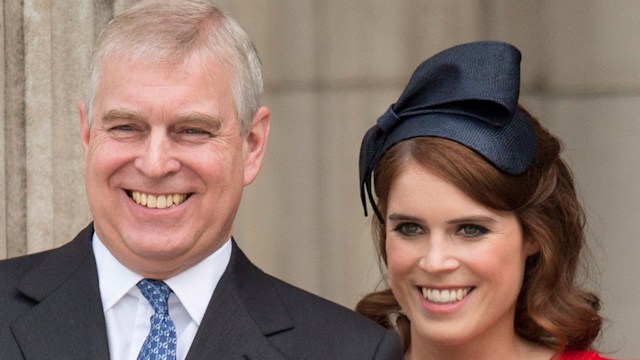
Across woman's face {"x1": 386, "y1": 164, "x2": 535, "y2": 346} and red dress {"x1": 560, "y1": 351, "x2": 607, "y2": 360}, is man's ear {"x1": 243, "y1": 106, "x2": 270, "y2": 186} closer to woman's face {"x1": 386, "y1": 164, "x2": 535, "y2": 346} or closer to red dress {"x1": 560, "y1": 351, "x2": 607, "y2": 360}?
→ woman's face {"x1": 386, "y1": 164, "x2": 535, "y2": 346}

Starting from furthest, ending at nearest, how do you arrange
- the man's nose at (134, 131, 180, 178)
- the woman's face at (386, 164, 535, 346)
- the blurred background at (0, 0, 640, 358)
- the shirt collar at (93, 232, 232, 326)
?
the blurred background at (0, 0, 640, 358)
the woman's face at (386, 164, 535, 346)
the shirt collar at (93, 232, 232, 326)
the man's nose at (134, 131, 180, 178)

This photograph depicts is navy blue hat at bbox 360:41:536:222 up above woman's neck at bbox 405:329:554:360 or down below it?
above

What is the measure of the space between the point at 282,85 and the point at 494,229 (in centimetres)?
163

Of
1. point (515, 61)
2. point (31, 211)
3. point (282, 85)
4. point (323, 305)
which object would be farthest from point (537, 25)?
point (323, 305)

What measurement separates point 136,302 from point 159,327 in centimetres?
9

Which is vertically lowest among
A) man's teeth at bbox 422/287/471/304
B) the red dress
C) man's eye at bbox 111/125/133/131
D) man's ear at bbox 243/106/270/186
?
the red dress

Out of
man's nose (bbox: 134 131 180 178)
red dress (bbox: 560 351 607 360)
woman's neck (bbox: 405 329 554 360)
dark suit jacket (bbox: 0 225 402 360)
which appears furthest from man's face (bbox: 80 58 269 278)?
red dress (bbox: 560 351 607 360)

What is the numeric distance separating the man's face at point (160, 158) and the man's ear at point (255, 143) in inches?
3.6

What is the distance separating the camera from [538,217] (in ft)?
13.2

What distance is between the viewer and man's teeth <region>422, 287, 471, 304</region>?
392 cm

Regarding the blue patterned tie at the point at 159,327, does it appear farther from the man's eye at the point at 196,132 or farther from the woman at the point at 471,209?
the woman at the point at 471,209

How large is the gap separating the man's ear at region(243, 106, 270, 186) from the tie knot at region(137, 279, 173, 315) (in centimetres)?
30

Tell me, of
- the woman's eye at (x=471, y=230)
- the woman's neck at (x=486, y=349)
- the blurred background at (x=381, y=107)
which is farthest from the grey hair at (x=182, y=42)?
the blurred background at (x=381, y=107)

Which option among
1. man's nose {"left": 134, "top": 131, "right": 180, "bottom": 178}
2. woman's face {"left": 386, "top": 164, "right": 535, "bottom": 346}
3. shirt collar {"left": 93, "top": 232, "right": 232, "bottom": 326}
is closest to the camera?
man's nose {"left": 134, "top": 131, "right": 180, "bottom": 178}
